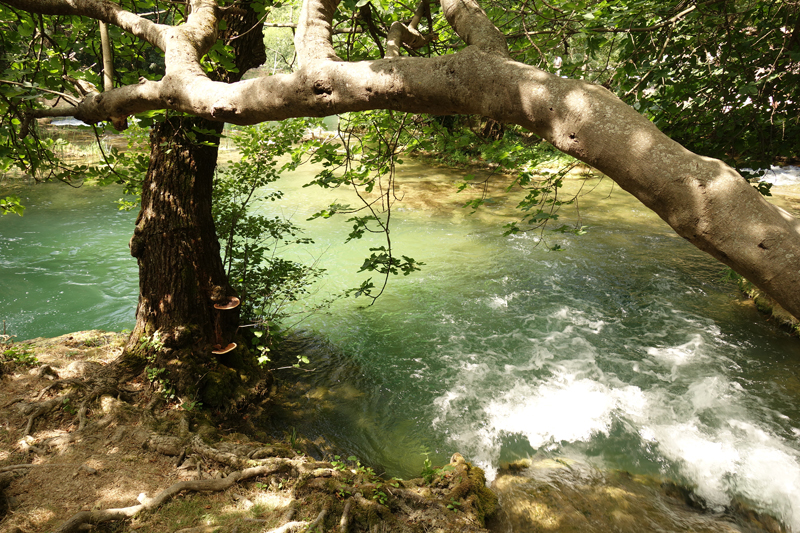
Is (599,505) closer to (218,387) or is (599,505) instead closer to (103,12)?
(218,387)

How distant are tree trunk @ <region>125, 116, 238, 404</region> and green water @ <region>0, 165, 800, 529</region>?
1.38 m

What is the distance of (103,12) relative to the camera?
2.56 m

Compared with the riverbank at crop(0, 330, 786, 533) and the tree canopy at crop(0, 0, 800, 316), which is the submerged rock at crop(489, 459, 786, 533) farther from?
the tree canopy at crop(0, 0, 800, 316)


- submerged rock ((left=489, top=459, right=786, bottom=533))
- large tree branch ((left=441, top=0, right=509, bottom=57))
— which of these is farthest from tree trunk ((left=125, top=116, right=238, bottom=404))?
submerged rock ((left=489, top=459, right=786, bottom=533))

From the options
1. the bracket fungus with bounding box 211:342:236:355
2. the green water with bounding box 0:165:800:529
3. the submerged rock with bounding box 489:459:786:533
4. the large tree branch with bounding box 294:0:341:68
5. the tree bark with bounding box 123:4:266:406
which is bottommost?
the submerged rock with bounding box 489:459:786:533

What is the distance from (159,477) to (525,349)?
469 centimetres

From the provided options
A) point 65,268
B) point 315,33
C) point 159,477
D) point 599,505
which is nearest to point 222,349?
point 159,477

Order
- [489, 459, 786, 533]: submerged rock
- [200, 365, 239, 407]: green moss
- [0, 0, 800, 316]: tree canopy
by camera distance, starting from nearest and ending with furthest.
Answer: [0, 0, 800, 316]: tree canopy, [489, 459, 786, 533]: submerged rock, [200, 365, 239, 407]: green moss

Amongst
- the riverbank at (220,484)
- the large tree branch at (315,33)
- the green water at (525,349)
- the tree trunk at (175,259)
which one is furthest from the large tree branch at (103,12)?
the green water at (525,349)

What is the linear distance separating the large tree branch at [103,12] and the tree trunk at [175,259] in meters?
1.47

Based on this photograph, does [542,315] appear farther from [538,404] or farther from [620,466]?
[620,466]

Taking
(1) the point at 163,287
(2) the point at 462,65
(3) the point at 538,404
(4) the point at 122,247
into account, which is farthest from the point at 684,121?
(4) the point at 122,247

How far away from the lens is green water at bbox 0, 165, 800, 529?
4.71 m

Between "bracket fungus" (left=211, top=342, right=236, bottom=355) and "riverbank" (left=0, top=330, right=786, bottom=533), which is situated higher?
"bracket fungus" (left=211, top=342, right=236, bottom=355)
